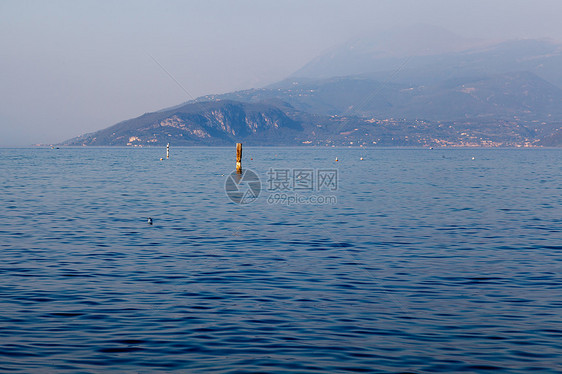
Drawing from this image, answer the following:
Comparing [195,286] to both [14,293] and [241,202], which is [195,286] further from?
[241,202]

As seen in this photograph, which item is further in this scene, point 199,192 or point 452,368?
point 199,192

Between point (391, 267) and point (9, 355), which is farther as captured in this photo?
point (391, 267)

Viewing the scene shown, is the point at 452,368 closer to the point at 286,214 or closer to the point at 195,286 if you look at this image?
the point at 195,286

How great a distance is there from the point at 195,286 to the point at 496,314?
8604mm

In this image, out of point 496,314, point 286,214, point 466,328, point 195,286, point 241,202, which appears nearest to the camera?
point 466,328

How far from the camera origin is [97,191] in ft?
197

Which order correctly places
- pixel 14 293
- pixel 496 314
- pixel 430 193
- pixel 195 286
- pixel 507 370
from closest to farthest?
pixel 507 370 < pixel 496 314 < pixel 14 293 < pixel 195 286 < pixel 430 193

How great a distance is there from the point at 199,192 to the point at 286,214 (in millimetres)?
20172

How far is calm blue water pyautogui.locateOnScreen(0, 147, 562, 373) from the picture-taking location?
13.5m

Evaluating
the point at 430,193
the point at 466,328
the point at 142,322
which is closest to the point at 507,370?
the point at 466,328

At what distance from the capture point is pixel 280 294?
19094mm

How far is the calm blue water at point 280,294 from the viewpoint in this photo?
1350 cm

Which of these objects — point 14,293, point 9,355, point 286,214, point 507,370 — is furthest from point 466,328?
point 286,214

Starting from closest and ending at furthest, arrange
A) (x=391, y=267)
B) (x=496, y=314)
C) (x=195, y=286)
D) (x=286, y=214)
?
1. (x=496, y=314)
2. (x=195, y=286)
3. (x=391, y=267)
4. (x=286, y=214)
